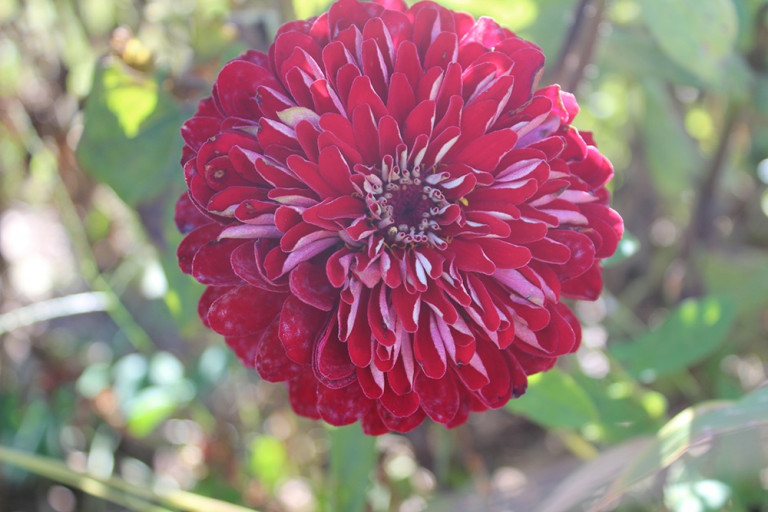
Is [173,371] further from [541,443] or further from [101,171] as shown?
[541,443]

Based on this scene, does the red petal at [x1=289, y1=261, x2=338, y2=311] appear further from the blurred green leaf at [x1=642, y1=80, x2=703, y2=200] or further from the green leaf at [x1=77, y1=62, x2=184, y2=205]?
the blurred green leaf at [x1=642, y1=80, x2=703, y2=200]

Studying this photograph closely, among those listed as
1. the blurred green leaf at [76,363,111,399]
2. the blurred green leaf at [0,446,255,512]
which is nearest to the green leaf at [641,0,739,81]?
the blurred green leaf at [0,446,255,512]

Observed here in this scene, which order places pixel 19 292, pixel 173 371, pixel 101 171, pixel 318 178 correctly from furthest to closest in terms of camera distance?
pixel 19 292 < pixel 173 371 < pixel 101 171 < pixel 318 178

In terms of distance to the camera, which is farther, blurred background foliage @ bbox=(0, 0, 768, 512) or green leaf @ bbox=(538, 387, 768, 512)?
blurred background foliage @ bbox=(0, 0, 768, 512)

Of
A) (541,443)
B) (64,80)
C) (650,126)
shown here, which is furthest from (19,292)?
(650,126)

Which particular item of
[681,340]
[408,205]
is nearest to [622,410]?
[681,340]

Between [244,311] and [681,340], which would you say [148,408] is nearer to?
[244,311]
